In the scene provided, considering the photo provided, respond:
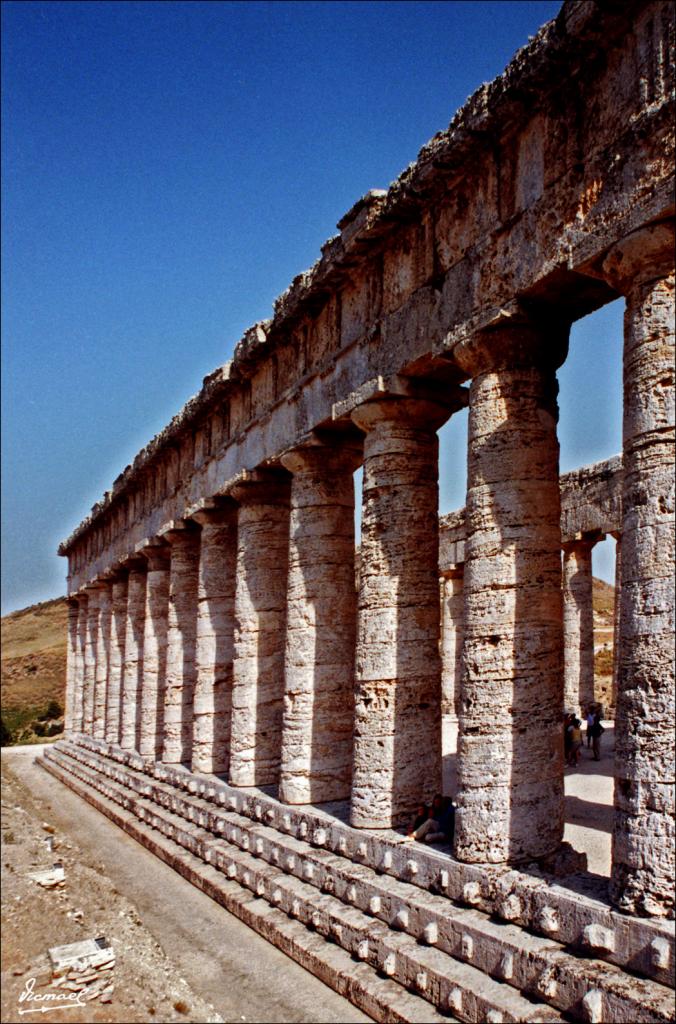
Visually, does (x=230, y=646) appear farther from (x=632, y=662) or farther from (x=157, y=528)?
(x=632, y=662)

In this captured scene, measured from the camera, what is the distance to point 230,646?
19.0m

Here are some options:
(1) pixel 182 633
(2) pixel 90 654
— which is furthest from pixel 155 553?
(2) pixel 90 654

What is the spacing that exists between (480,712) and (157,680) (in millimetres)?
15052

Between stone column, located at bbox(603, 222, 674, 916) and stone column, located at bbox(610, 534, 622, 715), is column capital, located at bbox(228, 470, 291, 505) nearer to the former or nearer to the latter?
stone column, located at bbox(610, 534, 622, 715)

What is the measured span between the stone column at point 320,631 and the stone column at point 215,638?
179 inches

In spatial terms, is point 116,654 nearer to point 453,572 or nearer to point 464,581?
point 453,572

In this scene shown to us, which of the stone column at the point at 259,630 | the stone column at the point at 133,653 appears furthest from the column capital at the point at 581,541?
the stone column at the point at 133,653

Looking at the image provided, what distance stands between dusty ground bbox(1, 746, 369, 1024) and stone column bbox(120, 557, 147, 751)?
341 inches

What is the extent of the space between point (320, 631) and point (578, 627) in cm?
1446

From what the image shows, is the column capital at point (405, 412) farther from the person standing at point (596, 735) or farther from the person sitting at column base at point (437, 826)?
the person standing at point (596, 735)

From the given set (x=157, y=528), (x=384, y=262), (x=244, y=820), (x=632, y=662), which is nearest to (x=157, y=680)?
(x=157, y=528)

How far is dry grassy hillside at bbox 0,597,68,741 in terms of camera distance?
54.4 meters

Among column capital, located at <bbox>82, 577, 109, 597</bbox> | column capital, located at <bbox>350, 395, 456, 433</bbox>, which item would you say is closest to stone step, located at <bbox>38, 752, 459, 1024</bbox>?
column capital, located at <bbox>350, 395, 456, 433</bbox>

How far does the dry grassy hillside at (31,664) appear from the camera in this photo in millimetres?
54375
